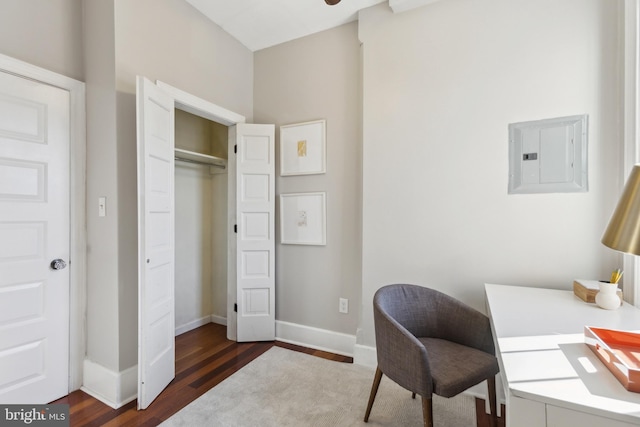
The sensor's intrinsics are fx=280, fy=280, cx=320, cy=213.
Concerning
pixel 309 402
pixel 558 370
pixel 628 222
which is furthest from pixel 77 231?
pixel 628 222

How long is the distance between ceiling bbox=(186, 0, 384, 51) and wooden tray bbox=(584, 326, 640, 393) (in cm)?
257

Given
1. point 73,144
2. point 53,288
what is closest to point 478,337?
point 53,288

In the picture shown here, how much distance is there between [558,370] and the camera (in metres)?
0.88

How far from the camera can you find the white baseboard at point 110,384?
1.87 m

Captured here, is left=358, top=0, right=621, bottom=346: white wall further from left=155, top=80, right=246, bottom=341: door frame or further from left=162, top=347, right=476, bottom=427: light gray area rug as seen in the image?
left=155, top=80, right=246, bottom=341: door frame

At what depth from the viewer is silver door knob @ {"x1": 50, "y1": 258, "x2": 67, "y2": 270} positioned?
1894 mm

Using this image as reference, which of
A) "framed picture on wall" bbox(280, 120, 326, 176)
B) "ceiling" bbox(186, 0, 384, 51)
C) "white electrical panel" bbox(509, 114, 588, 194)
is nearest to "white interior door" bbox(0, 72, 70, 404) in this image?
"ceiling" bbox(186, 0, 384, 51)

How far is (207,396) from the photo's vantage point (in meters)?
1.95

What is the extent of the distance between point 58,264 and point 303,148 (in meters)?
2.08

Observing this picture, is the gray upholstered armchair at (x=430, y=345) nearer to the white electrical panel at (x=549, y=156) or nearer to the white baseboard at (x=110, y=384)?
the white electrical panel at (x=549, y=156)

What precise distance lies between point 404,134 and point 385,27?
91cm

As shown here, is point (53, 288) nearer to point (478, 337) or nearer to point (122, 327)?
point (122, 327)

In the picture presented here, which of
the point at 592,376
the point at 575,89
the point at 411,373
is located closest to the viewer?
the point at 592,376

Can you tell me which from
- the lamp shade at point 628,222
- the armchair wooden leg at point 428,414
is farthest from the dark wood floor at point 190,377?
the lamp shade at point 628,222
